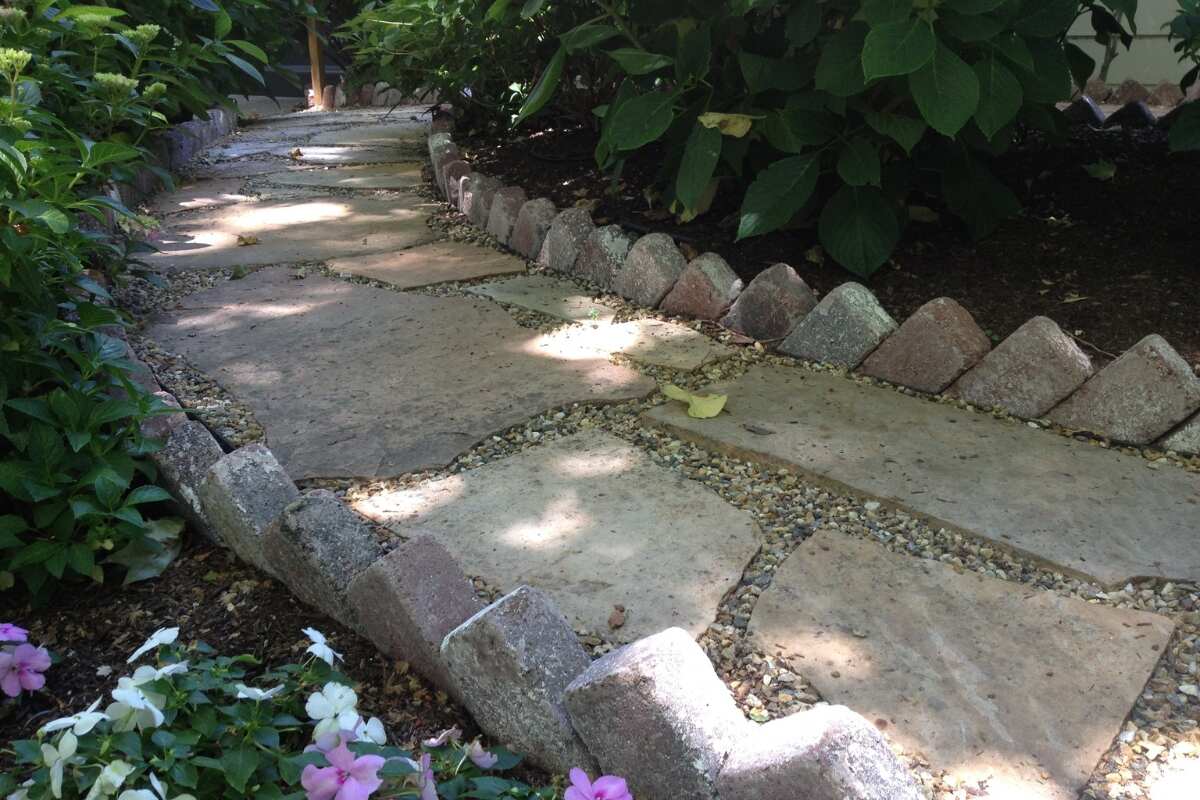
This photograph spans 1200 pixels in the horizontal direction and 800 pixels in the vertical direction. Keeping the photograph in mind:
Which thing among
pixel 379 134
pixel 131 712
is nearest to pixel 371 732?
pixel 131 712

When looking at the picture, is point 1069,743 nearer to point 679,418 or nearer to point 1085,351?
point 679,418

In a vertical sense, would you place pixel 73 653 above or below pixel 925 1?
below

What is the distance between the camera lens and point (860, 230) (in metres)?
2.59

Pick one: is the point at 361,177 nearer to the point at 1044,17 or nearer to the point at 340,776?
the point at 1044,17

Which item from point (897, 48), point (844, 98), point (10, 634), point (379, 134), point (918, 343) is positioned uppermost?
point (897, 48)

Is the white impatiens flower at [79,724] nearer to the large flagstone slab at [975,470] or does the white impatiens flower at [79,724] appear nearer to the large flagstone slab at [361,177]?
Result: the large flagstone slab at [975,470]

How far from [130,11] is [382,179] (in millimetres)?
1551

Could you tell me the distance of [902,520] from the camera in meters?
1.77

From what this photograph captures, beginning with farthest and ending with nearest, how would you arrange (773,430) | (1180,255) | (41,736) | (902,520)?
(1180,255) < (773,430) < (902,520) < (41,736)

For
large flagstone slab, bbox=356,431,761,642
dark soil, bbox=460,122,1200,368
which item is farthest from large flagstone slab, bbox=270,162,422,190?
large flagstone slab, bbox=356,431,761,642

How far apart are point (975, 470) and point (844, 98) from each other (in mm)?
1054

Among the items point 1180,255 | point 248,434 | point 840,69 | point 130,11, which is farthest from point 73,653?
point 130,11

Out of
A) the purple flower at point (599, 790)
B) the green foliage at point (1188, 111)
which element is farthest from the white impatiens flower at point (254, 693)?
the green foliage at point (1188, 111)

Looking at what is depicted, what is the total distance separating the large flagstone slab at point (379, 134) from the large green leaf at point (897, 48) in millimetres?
4915
